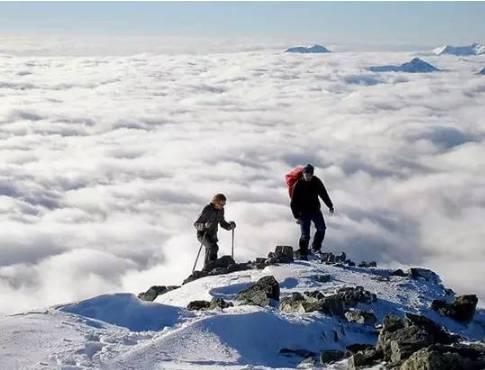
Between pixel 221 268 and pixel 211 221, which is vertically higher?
pixel 211 221

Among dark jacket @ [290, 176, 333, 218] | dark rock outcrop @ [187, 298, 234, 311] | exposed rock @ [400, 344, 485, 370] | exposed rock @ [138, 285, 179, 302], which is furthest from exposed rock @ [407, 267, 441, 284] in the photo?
exposed rock @ [400, 344, 485, 370]

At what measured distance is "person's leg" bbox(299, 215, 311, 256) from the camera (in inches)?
608

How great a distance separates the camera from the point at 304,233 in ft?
52.3

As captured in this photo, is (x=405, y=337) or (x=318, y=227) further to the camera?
(x=318, y=227)

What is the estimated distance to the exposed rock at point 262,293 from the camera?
1143 centimetres

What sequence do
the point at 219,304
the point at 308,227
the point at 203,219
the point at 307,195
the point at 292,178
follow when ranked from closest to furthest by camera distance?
the point at 219,304, the point at 307,195, the point at 292,178, the point at 308,227, the point at 203,219

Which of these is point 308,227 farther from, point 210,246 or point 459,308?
point 459,308

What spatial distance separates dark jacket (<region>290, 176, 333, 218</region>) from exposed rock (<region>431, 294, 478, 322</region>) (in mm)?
3504

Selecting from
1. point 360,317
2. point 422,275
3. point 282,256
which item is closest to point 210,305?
point 360,317

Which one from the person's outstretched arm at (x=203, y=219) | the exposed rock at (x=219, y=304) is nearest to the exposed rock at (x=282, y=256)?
the person's outstretched arm at (x=203, y=219)

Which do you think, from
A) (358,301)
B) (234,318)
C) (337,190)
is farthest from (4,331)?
(337,190)

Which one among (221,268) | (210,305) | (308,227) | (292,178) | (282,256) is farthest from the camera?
(221,268)

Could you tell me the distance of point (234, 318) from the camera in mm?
8953

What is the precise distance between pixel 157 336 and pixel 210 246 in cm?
798
